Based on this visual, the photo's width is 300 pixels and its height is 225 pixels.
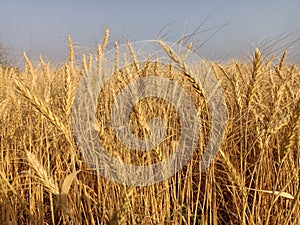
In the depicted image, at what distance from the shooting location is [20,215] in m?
1.30

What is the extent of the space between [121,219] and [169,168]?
1.78 ft

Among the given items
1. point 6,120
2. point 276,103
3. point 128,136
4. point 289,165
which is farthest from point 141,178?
point 6,120

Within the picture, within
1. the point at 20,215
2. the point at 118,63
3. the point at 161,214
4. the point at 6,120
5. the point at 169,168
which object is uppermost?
the point at 118,63

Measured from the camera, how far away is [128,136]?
131cm

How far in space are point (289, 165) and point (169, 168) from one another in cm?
57

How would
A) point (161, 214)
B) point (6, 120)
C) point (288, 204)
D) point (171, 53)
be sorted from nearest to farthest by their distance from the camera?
point (171, 53)
point (161, 214)
point (288, 204)
point (6, 120)

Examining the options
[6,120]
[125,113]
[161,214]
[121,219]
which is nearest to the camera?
[121,219]

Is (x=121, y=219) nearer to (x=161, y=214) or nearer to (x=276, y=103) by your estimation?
(x=161, y=214)

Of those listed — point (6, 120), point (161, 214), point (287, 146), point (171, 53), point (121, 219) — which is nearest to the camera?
point (121, 219)

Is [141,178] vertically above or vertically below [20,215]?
above

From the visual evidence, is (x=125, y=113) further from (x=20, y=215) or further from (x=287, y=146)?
(x=287, y=146)

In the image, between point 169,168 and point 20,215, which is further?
point 20,215

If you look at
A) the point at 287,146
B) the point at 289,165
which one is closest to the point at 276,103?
the point at 287,146

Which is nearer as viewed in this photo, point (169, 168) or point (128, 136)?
point (169, 168)
